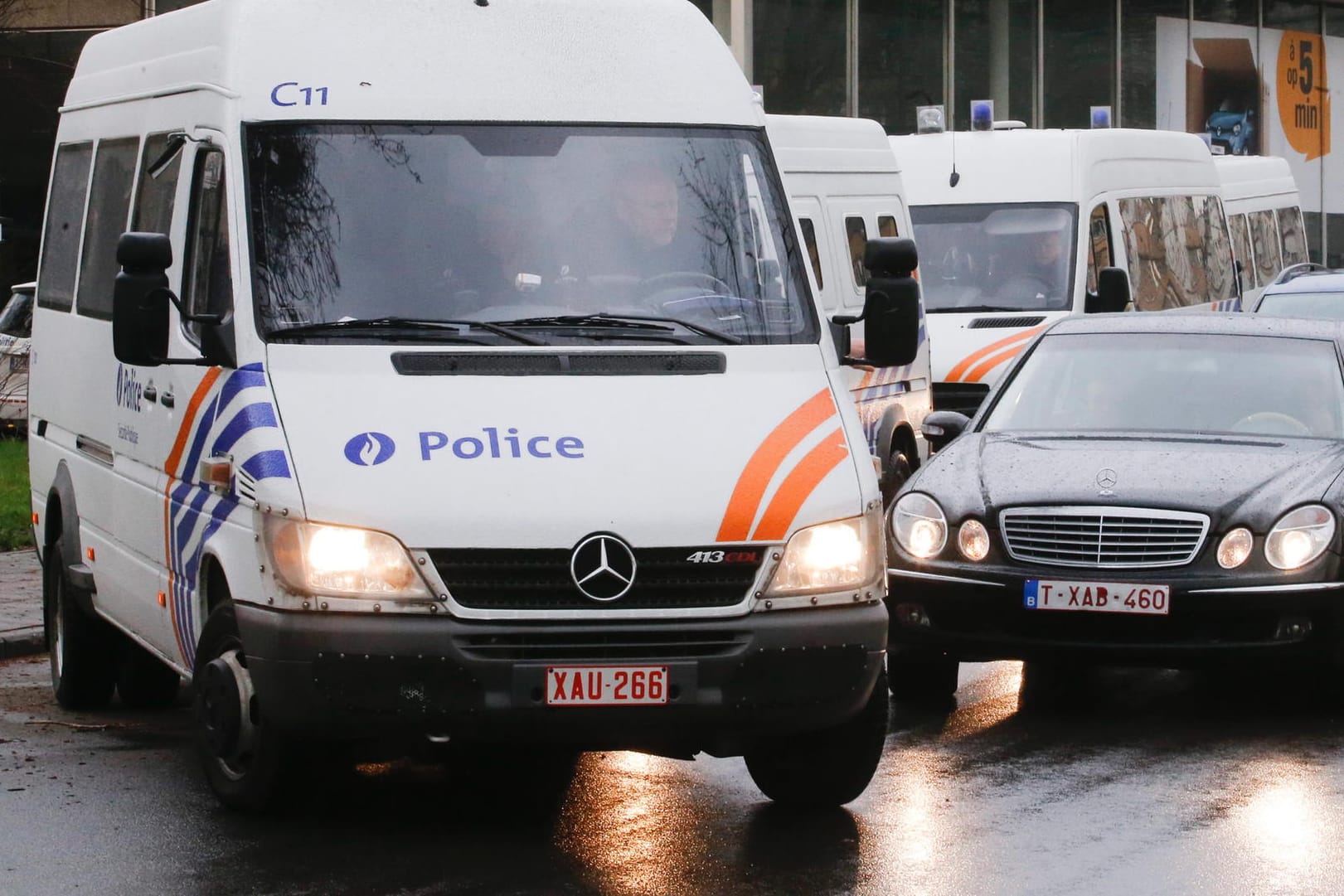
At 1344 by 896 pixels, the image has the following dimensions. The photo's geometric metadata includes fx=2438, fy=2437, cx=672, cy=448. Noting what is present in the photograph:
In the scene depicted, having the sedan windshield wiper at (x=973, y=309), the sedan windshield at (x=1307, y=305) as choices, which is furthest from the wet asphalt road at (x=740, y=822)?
the sedan windshield at (x=1307, y=305)

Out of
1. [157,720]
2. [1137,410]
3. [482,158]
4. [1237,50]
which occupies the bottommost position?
[157,720]

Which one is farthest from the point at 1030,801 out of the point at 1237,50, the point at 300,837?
the point at 1237,50

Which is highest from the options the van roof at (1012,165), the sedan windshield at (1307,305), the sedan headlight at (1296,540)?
the van roof at (1012,165)

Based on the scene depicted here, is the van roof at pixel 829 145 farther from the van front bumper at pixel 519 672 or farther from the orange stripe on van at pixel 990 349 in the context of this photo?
the van front bumper at pixel 519 672

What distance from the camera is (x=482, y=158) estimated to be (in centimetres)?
760

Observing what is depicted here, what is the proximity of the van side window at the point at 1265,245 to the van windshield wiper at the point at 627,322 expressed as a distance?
18694mm

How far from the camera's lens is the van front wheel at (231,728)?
22.8ft

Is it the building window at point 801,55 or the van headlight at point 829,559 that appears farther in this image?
the building window at point 801,55

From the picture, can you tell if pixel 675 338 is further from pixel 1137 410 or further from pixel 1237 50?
pixel 1237 50

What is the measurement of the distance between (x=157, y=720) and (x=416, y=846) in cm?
266

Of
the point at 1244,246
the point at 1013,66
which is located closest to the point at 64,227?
the point at 1244,246

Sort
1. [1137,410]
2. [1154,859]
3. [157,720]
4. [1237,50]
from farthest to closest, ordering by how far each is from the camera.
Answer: [1237,50] → [1137,410] → [157,720] → [1154,859]

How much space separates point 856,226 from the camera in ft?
49.2

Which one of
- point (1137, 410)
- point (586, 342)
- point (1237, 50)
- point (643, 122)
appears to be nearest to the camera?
point (586, 342)
